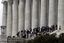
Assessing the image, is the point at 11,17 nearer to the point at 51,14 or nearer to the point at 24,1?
the point at 24,1

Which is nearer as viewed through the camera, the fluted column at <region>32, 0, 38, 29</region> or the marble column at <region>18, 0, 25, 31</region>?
the fluted column at <region>32, 0, 38, 29</region>

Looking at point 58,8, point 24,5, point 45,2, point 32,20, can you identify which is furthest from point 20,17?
point 58,8

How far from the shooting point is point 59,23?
10125 cm

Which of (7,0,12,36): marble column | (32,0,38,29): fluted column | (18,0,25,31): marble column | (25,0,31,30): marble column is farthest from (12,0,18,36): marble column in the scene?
(32,0,38,29): fluted column

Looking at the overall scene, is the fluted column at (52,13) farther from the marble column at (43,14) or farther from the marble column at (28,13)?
the marble column at (28,13)

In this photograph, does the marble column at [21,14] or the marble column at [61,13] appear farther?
the marble column at [21,14]

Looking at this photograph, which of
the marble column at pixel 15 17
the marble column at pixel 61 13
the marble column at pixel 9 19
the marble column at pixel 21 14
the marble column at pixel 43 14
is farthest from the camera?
the marble column at pixel 9 19

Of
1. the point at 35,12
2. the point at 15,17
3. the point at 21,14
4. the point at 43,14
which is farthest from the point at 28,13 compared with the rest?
the point at 15,17

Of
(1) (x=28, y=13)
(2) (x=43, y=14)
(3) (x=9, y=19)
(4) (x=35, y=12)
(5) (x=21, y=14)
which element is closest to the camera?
(2) (x=43, y=14)

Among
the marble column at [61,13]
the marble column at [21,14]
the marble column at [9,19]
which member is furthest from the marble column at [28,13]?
the marble column at [61,13]

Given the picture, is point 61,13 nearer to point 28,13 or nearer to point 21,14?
point 28,13

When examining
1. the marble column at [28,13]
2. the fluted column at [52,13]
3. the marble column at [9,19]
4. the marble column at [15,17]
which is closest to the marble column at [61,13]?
the fluted column at [52,13]

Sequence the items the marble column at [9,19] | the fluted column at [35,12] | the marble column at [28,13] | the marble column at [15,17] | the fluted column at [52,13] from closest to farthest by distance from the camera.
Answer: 1. the fluted column at [52,13]
2. the fluted column at [35,12]
3. the marble column at [28,13]
4. the marble column at [15,17]
5. the marble column at [9,19]

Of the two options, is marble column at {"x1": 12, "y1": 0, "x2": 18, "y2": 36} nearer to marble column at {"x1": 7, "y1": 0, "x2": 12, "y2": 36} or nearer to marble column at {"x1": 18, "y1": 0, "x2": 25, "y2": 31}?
marble column at {"x1": 18, "y1": 0, "x2": 25, "y2": 31}
